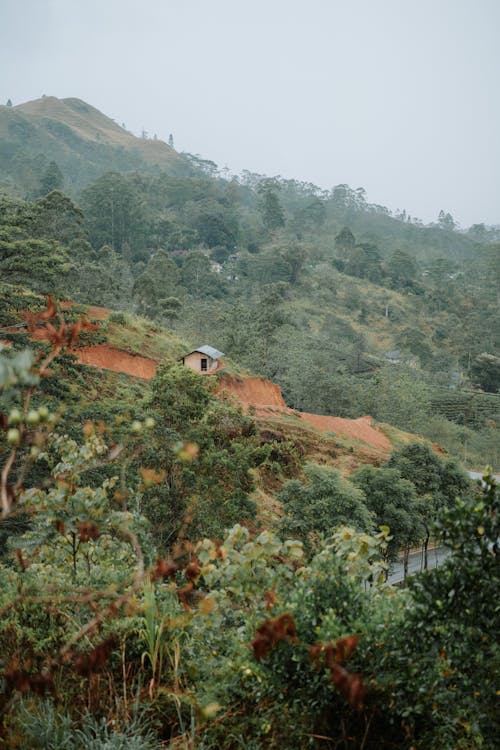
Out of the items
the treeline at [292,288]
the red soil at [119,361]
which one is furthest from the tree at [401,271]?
the red soil at [119,361]

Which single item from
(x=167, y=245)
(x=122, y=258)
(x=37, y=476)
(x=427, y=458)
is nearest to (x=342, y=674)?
(x=37, y=476)

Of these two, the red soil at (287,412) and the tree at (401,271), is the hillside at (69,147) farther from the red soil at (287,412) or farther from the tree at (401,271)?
the red soil at (287,412)

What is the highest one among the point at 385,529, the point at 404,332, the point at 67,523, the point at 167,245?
the point at 167,245

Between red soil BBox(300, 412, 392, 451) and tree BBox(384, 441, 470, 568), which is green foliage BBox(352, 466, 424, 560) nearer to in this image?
tree BBox(384, 441, 470, 568)

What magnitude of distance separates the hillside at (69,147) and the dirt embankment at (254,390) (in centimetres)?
4204

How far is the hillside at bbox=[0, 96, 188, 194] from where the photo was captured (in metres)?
75.9

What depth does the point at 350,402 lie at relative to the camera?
32.3 metres

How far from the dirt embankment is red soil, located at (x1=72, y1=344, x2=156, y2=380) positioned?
3.31m

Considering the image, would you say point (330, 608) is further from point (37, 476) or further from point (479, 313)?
point (479, 313)

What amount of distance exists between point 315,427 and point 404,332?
1305 inches

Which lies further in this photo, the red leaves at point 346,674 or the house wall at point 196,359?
the house wall at point 196,359

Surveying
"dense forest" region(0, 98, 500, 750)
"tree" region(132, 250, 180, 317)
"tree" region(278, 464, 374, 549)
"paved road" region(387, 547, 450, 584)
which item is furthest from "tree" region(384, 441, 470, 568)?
"tree" region(132, 250, 180, 317)

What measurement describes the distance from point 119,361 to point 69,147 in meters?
A: 89.9

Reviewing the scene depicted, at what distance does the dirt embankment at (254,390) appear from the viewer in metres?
26.7
